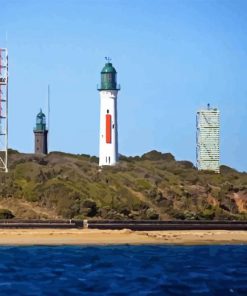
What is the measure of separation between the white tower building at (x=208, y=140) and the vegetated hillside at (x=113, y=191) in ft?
24.7

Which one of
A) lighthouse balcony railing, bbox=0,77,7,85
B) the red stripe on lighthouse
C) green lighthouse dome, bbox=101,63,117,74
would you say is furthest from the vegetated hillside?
green lighthouse dome, bbox=101,63,117,74

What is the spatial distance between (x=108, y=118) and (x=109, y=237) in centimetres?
2736

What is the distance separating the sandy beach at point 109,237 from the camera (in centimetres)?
6056

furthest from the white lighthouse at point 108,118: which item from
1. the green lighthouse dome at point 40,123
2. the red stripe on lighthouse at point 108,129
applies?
the green lighthouse dome at point 40,123

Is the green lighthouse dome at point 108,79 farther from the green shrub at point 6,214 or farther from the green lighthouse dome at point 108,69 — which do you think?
the green shrub at point 6,214

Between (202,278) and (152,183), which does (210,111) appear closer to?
(152,183)

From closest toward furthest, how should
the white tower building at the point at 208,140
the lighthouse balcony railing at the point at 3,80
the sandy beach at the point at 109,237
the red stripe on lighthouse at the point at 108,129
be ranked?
1. the sandy beach at the point at 109,237
2. the lighthouse balcony railing at the point at 3,80
3. the red stripe on lighthouse at the point at 108,129
4. the white tower building at the point at 208,140

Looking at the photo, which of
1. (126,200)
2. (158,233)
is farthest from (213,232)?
(126,200)

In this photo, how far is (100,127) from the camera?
294ft

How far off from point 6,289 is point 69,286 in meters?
2.45

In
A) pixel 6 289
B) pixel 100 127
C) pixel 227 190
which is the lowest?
pixel 6 289

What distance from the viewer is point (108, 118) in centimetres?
8919

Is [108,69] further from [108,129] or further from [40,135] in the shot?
[40,135]

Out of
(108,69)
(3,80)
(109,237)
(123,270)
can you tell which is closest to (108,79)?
(108,69)
